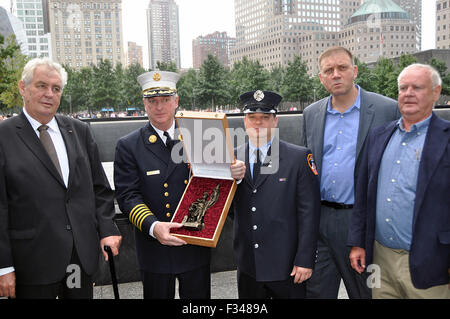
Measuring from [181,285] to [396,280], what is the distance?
67.8 inches

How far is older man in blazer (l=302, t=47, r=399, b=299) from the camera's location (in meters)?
3.45

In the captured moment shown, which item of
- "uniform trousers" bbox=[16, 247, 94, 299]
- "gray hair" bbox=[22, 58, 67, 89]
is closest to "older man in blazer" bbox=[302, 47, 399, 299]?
"uniform trousers" bbox=[16, 247, 94, 299]

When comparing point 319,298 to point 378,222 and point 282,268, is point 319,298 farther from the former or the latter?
point 378,222

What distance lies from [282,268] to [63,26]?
17915 cm

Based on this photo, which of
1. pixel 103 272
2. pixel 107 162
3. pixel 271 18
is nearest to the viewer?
pixel 103 272

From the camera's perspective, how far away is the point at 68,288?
9.61 feet

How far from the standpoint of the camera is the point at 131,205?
10.2 ft

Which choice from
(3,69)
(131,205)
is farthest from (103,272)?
(3,69)

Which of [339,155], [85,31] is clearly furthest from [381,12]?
[339,155]

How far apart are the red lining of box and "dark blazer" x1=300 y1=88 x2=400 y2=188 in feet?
3.57

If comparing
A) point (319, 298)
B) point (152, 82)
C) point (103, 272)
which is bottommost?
point (103, 272)

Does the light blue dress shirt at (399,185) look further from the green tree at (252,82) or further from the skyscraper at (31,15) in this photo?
the skyscraper at (31,15)

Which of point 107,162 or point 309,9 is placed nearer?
point 107,162

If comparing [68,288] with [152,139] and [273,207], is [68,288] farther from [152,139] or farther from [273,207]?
[273,207]
